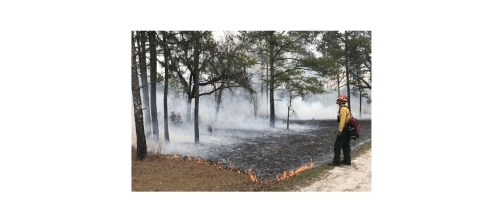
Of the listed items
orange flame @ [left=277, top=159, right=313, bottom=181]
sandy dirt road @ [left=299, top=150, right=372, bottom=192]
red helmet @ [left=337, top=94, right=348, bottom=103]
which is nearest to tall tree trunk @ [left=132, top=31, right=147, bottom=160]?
orange flame @ [left=277, top=159, right=313, bottom=181]

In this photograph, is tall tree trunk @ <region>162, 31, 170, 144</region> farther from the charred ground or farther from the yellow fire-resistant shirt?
the yellow fire-resistant shirt

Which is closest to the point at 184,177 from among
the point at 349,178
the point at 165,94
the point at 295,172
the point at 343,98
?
the point at 165,94

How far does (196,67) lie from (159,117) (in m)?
0.88

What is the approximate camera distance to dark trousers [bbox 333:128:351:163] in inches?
170

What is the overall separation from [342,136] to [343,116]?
0.29m

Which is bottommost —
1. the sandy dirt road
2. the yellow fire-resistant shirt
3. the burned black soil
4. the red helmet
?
the sandy dirt road

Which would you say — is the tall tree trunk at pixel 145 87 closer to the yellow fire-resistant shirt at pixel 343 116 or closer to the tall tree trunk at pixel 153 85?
the tall tree trunk at pixel 153 85

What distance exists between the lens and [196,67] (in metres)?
4.43

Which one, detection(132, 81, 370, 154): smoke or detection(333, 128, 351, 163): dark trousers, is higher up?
detection(132, 81, 370, 154): smoke

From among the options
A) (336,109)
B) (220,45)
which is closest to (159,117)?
(220,45)

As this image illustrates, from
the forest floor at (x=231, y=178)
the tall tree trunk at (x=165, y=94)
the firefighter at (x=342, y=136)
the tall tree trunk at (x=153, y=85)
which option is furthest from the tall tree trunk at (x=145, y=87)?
the firefighter at (x=342, y=136)

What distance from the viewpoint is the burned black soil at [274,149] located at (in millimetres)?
4309
